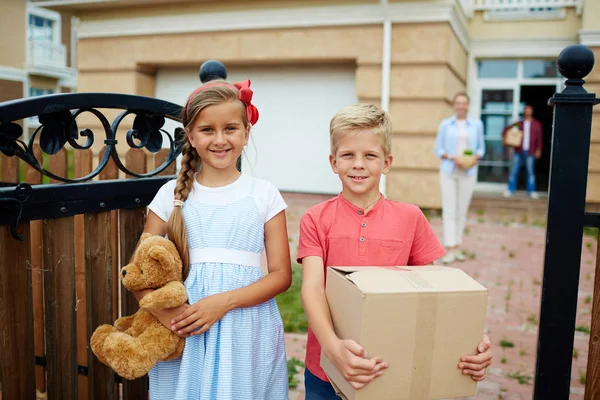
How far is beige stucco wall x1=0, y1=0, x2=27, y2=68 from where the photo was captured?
18312 millimetres

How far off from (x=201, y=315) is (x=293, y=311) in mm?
2664

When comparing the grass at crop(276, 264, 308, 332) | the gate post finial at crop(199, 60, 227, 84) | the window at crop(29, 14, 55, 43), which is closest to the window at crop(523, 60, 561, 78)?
the grass at crop(276, 264, 308, 332)

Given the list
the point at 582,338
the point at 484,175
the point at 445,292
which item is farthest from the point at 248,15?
the point at 445,292

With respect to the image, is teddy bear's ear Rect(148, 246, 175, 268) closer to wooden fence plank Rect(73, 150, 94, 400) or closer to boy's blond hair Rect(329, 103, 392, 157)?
boy's blond hair Rect(329, 103, 392, 157)

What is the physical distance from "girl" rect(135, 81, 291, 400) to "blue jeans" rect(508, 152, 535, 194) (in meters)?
9.95

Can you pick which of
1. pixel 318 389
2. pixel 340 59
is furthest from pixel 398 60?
pixel 318 389

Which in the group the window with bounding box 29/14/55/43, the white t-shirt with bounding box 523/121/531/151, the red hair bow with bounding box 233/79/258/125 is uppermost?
the window with bounding box 29/14/55/43

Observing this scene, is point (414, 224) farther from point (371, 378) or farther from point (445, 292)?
point (371, 378)

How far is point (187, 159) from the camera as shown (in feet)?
6.38

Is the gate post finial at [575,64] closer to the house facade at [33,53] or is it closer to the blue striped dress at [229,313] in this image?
the blue striped dress at [229,313]

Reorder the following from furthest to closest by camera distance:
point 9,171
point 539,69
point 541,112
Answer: point 541,112, point 539,69, point 9,171

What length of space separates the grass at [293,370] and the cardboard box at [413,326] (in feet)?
5.25

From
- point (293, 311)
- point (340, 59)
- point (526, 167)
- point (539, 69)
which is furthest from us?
point (539, 69)

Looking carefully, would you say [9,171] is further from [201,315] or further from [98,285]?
[201,315]
